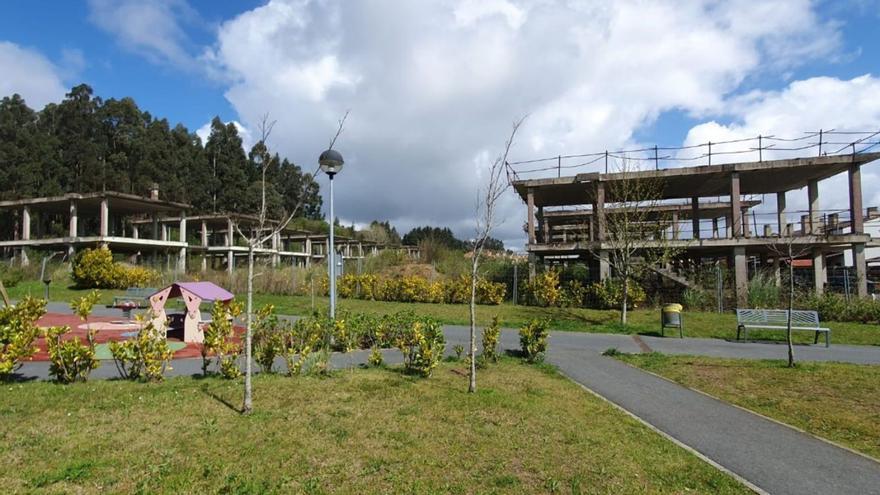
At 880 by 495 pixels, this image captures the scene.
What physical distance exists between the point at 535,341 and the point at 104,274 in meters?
24.2

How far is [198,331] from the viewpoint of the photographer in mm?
11812

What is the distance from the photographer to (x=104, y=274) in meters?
24.5

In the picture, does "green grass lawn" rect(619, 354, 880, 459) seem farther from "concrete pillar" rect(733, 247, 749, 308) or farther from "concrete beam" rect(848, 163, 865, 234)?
"concrete beam" rect(848, 163, 865, 234)

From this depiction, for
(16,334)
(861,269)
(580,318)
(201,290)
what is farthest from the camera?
(861,269)

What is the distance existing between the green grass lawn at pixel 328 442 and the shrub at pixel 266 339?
78cm

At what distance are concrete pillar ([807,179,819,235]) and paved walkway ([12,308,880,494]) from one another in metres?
11.7

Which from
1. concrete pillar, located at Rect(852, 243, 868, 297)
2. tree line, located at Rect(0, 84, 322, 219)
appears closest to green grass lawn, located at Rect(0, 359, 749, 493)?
concrete pillar, located at Rect(852, 243, 868, 297)

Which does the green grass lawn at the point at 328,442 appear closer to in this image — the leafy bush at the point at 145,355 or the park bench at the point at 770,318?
the leafy bush at the point at 145,355

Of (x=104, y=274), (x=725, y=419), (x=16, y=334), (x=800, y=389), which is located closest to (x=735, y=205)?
(x=800, y=389)

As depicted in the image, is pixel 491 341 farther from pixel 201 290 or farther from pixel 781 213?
pixel 781 213

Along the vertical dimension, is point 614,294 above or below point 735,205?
below

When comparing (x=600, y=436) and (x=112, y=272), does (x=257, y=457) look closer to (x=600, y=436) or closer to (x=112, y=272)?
(x=600, y=436)

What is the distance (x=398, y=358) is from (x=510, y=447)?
4.98m

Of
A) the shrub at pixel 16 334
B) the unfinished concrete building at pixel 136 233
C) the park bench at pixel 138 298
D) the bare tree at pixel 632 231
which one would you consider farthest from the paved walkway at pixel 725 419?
the unfinished concrete building at pixel 136 233
